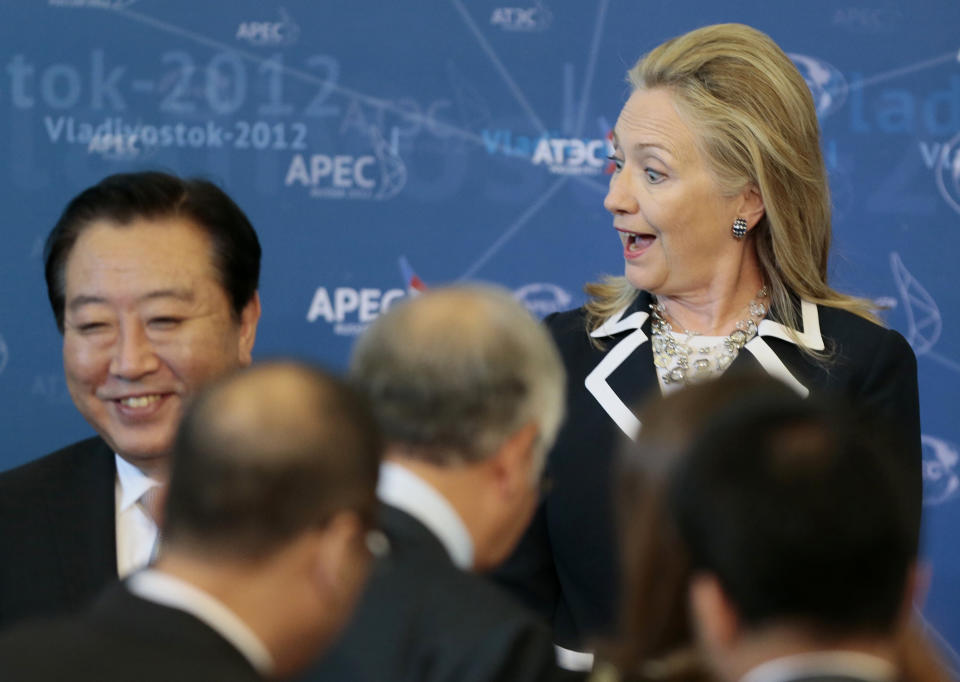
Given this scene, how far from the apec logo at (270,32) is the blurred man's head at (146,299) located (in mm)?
1649

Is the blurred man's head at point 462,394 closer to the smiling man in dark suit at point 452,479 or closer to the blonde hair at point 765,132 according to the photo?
the smiling man in dark suit at point 452,479

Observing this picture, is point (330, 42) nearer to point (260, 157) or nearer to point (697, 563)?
point (260, 157)

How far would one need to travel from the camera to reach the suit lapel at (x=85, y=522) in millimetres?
2021

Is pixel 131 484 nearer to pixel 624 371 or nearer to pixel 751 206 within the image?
pixel 624 371

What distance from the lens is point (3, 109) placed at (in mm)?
3787

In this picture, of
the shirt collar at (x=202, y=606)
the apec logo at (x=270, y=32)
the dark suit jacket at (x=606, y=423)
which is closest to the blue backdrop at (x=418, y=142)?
the apec logo at (x=270, y=32)

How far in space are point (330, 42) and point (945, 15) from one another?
1.83 meters

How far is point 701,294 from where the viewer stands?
7.99 ft

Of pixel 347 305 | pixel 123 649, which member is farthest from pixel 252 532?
pixel 347 305

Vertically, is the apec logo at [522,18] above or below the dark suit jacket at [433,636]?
above

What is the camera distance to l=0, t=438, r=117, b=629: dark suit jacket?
2.00 meters

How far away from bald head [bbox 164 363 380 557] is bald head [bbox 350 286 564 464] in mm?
206

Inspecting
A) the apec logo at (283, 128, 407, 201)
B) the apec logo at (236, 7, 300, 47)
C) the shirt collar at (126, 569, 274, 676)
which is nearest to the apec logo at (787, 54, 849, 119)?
the apec logo at (283, 128, 407, 201)

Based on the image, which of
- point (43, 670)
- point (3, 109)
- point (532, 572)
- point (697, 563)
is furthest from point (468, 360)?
point (3, 109)
